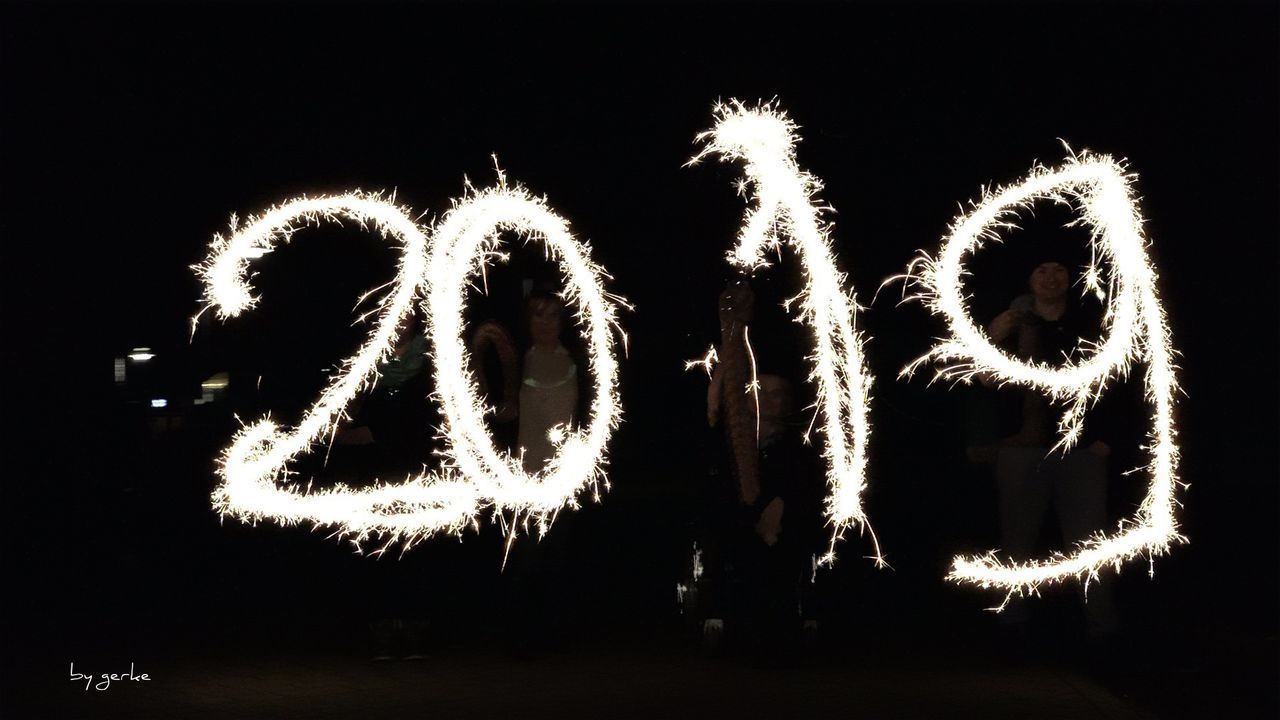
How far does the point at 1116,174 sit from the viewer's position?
22.7 ft

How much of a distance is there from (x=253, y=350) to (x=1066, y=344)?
374 cm

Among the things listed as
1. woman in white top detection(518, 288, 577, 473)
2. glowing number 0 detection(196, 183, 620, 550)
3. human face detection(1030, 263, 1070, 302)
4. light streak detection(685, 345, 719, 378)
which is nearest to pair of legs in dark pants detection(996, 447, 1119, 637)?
human face detection(1030, 263, 1070, 302)

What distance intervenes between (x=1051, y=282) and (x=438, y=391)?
281 centimetres

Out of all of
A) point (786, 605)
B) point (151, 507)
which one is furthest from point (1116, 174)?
point (151, 507)

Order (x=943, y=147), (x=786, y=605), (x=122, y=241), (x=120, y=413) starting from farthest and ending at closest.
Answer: (x=120, y=413) → (x=122, y=241) → (x=943, y=147) → (x=786, y=605)

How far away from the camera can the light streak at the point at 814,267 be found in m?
6.64

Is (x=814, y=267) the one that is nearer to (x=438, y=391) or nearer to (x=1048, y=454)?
(x=1048, y=454)

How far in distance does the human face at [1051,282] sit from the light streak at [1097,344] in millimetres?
138

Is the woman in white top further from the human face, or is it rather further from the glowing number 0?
the human face

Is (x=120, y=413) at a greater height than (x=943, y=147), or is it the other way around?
(x=943, y=147)

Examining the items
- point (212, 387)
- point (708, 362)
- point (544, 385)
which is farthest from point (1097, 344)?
point (212, 387)

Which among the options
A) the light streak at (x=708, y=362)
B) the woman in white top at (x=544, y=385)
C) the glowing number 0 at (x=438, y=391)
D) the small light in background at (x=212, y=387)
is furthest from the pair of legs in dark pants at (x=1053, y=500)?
the small light in background at (x=212, y=387)

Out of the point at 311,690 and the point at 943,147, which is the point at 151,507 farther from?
the point at 943,147

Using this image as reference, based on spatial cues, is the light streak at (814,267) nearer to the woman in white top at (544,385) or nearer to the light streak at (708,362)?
the light streak at (708,362)
